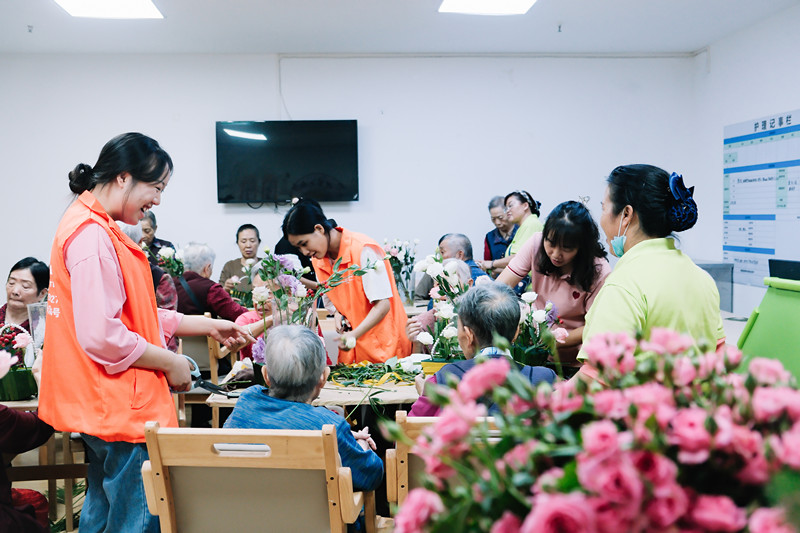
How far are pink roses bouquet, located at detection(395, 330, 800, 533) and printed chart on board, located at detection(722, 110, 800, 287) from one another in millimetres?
5177

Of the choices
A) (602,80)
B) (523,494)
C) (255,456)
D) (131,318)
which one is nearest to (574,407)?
(523,494)

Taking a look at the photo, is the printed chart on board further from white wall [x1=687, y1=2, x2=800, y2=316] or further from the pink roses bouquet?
the pink roses bouquet

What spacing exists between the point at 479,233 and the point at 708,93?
8.46ft

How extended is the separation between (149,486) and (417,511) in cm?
122

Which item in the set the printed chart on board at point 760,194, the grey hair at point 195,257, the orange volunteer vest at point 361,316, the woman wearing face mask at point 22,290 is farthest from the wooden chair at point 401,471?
the printed chart on board at point 760,194

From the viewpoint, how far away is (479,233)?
21.0ft

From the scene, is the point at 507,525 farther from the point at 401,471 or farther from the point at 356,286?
the point at 356,286

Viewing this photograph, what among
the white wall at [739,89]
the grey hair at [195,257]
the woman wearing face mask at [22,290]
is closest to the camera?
the woman wearing face mask at [22,290]

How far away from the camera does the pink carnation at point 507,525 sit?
1.65 feet

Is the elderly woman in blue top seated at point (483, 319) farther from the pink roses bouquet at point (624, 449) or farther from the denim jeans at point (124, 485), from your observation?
the pink roses bouquet at point (624, 449)

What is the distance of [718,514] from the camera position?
45cm

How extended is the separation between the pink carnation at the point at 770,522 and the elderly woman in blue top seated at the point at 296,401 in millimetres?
1421

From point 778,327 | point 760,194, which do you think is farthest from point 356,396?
point 760,194

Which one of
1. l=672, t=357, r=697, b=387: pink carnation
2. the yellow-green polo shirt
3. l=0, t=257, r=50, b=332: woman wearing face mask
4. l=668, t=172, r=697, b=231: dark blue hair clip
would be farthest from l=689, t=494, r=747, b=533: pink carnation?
l=0, t=257, r=50, b=332: woman wearing face mask
